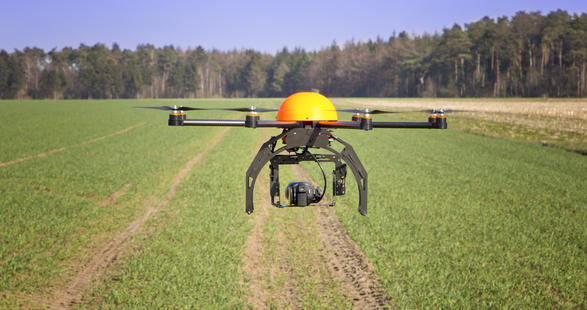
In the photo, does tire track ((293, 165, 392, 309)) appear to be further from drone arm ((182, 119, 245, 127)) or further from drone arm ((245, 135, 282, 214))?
drone arm ((182, 119, 245, 127))

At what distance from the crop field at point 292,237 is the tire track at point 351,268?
0.07 metres

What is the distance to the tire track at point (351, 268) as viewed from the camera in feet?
40.0

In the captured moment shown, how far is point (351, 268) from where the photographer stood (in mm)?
14250

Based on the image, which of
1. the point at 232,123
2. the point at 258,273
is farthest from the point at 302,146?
the point at 258,273

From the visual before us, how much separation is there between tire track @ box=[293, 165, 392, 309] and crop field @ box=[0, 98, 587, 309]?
0.21 ft

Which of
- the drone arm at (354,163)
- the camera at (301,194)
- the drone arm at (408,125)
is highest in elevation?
the drone arm at (408,125)

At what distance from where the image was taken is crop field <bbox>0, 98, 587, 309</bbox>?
1224 cm

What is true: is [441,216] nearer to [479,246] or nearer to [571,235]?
[479,246]

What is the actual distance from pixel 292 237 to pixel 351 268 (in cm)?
384

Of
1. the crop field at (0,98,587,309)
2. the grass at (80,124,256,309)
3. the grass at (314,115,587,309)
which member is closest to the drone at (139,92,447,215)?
the crop field at (0,98,587,309)

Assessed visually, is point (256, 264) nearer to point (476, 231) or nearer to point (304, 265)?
point (304, 265)

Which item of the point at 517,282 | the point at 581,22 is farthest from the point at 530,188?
the point at 581,22

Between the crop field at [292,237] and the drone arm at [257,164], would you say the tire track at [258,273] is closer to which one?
the crop field at [292,237]

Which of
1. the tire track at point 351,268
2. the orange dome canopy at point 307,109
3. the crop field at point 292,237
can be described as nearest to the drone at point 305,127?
the orange dome canopy at point 307,109
